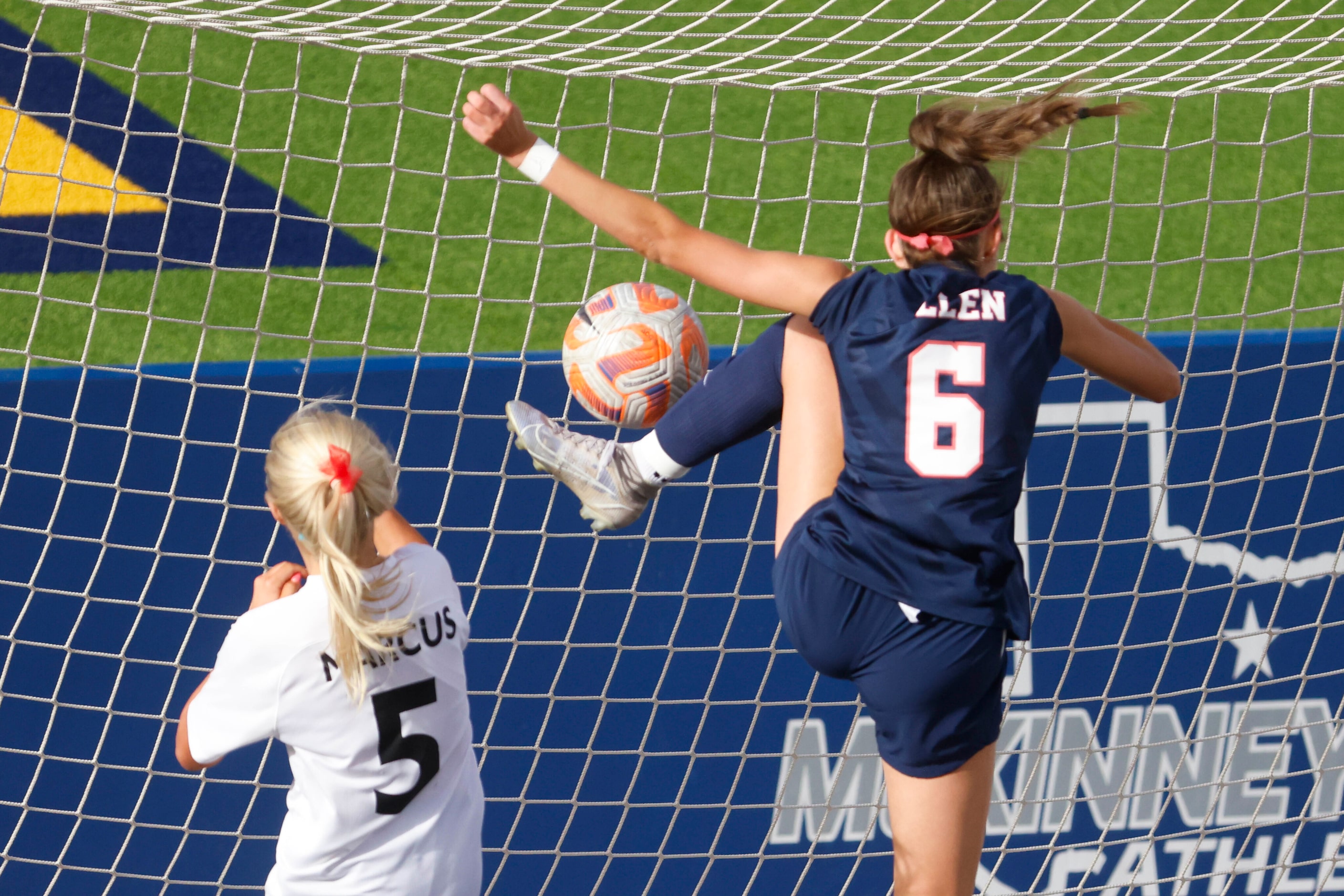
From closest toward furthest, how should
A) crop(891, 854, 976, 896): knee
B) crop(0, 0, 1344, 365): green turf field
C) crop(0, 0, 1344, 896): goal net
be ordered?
1. crop(891, 854, 976, 896): knee
2. crop(0, 0, 1344, 896): goal net
3. crop(0, 0, 1344, 365): green turf field

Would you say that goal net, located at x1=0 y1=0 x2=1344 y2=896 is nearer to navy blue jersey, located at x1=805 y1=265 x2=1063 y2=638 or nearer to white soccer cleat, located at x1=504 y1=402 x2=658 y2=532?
white soccer cleat, located at x1=504 y1=402 x2=658 y2=532

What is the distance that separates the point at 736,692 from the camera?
311 cm

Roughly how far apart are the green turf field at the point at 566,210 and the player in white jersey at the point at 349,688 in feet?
7.83

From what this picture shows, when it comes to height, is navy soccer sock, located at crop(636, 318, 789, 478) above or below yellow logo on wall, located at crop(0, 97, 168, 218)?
above

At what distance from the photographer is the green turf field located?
415 cm

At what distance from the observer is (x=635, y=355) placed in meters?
2.27

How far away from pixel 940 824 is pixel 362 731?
81 cm

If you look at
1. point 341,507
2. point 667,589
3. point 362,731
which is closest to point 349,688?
point 362,731

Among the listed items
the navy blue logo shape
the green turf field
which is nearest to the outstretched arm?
the green turf field

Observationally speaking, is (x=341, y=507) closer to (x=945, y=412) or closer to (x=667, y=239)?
(x=667, y=239)

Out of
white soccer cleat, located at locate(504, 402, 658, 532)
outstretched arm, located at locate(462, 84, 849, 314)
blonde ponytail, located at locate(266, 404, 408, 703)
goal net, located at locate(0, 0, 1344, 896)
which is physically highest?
outstretched arm, located at locate(462, 84, 849, 314)

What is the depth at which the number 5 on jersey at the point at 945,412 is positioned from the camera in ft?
5.52

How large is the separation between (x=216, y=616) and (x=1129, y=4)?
12.8 ft

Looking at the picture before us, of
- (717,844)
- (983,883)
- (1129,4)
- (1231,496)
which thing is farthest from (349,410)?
(1129,4)
